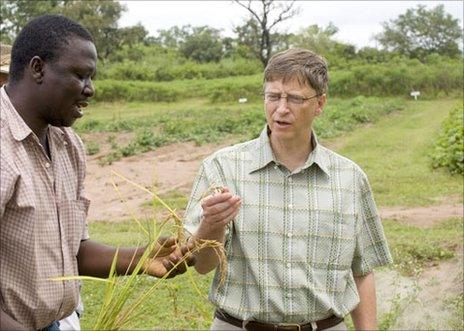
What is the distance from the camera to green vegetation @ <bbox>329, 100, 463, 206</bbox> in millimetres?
10035

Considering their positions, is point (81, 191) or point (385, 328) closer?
point (81, 191)

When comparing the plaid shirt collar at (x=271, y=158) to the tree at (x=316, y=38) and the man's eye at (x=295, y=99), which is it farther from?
the tree at (x=316, y=38)

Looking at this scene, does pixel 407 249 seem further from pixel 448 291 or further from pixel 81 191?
pixel 81 191

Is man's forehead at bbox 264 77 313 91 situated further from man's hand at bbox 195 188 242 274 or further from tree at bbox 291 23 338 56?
tree at bbox 291 23 338 56

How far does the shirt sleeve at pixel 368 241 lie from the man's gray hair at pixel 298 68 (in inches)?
16.1

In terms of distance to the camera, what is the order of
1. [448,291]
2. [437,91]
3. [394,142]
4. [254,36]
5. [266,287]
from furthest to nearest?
[254,36], [437,91], [394,142], [448,291], [266,287]

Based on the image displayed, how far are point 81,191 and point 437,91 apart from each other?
25.7m

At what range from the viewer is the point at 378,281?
5.85 metres

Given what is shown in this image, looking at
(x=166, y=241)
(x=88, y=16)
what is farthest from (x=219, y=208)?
(x=88, y=16)

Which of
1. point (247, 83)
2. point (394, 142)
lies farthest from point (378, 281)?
point (247, 83)

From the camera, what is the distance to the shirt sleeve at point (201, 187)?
259 cm

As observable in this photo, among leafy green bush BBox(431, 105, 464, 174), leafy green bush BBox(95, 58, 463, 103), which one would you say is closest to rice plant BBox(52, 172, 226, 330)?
leafy green bush BBox(431, 105, 464, 174)

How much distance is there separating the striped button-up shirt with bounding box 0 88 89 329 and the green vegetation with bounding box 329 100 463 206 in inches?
300

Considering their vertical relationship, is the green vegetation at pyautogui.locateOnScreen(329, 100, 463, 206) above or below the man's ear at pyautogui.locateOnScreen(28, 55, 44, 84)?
below
